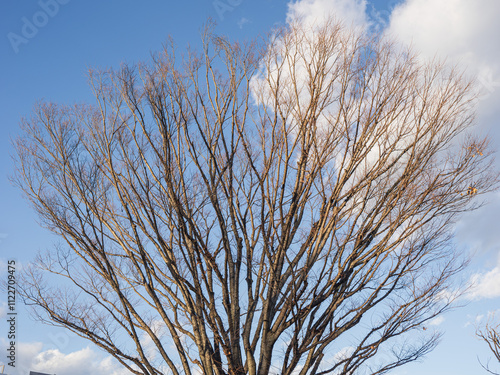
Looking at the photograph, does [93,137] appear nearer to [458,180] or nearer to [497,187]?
[458,180]

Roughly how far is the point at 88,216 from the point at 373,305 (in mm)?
4249

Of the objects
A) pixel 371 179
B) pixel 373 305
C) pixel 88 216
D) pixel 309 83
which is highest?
pixel 309 83

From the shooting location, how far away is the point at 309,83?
20.6ft

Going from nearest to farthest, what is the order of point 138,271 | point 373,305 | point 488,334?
point 373,305
point 138,271
point 488,334

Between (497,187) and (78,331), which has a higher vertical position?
(497,187)

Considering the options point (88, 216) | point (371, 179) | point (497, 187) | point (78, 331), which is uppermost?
point (88, 216)

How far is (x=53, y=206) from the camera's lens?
685 cm

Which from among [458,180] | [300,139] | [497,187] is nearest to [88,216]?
[300,139]

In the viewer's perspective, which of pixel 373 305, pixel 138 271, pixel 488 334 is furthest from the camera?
pixel 488 334

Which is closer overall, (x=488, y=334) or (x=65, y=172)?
(x=65, y=172)

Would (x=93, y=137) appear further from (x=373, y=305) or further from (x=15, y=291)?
(x=373, y=305)

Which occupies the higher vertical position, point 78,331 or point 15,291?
point 15,291

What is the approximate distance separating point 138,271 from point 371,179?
11.7 ft

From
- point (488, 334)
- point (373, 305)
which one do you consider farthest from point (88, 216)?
point (488, 334)
